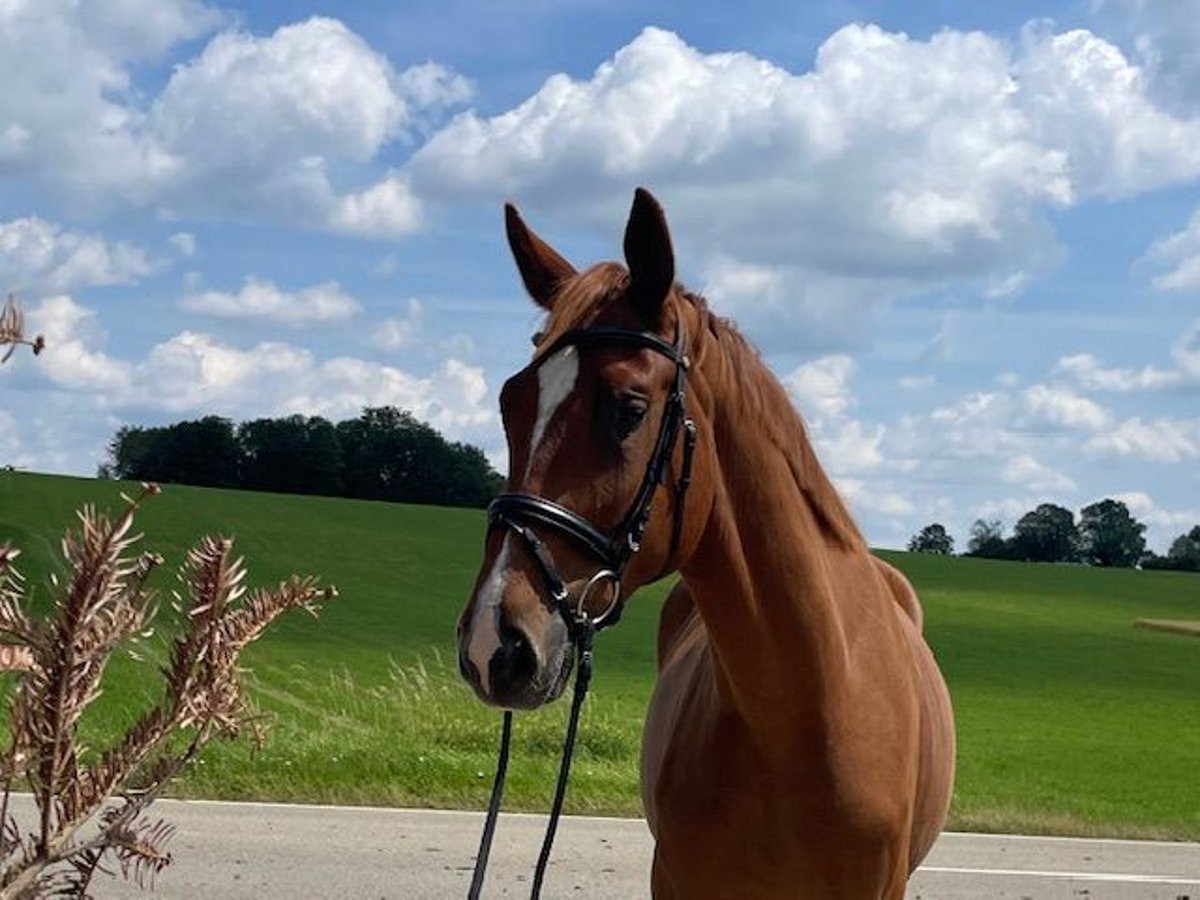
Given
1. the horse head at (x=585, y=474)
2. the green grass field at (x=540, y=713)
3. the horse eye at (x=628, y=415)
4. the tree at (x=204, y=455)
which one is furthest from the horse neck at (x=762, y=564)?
the tree at (x=204, y=455)

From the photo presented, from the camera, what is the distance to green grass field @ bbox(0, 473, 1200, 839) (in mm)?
11953

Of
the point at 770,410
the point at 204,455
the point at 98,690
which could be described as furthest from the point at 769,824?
the point at 204,455

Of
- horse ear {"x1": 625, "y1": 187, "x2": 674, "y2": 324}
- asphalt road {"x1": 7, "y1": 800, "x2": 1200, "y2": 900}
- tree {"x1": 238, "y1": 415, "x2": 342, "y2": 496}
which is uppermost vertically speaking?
tree {"x1": 238, "y1": 415, "x2": 342, "y2": 496}

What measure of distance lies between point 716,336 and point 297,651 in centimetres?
2475

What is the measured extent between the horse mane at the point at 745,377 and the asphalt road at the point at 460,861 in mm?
5105

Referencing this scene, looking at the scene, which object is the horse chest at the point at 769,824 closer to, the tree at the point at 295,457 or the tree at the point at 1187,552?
the tree at the point at 295,457

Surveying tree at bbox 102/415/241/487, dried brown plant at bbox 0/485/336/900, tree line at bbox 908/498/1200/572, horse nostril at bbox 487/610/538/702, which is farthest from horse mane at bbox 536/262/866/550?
tree line at bbox 908/498/1200/572

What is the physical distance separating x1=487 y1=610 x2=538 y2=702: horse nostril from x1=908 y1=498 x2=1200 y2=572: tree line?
90.3m

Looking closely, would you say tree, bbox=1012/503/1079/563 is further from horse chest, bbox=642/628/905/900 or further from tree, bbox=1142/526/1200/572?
horse chest, bbox=642/628/905/900

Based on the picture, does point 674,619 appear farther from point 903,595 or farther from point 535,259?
point 535,259

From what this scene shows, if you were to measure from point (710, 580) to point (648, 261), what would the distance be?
2.26ft

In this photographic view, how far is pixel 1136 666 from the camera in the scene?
126 ft

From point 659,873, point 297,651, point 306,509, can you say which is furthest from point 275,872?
point 306,509

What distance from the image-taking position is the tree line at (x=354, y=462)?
56.5 metres
